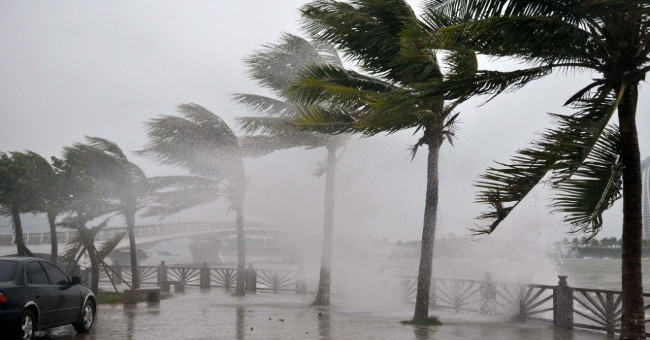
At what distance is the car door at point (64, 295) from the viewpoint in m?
12.9

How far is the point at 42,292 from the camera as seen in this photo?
39.6ft

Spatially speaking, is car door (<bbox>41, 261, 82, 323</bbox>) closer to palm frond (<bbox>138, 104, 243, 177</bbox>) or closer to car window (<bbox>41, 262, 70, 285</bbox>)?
car window (<bbox>41, 262, 70, 285</bbox>)

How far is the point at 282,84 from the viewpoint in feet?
72.8

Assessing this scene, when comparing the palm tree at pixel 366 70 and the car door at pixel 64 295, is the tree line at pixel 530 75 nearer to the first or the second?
the palm tree at pixel 366 70

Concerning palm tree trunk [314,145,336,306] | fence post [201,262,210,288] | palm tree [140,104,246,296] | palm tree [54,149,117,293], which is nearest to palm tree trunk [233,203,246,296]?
palm tree [140,104,246,296]

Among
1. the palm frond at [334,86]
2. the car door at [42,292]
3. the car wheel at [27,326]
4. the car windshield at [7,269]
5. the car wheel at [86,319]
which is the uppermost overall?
the palm frond at [334,86]

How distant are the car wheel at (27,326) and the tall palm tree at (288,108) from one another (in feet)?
35.6

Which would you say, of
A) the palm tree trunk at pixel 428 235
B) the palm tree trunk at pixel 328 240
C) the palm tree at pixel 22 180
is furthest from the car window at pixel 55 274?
the palm tree at pixel 22 180

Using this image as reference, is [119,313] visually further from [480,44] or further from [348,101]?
[480,44]

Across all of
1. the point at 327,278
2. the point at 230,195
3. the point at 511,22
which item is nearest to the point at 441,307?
the point at 327,278

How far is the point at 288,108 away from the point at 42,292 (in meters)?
12.6

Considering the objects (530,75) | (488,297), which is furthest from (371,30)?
(488,297)

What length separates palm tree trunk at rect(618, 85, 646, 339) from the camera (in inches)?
352

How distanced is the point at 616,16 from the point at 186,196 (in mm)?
24423
